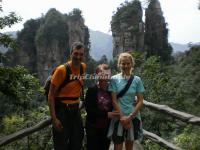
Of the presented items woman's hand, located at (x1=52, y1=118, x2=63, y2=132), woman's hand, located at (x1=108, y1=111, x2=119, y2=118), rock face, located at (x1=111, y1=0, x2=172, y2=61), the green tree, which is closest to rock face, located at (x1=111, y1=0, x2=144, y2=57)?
rock face, located at (x1=111, y1=0, x2=172, y2=61)

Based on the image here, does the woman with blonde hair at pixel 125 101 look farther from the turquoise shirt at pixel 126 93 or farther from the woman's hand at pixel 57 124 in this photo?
the woman's hand at pixel 57 124

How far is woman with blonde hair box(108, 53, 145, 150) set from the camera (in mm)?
3717

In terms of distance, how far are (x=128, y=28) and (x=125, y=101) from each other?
39169mm

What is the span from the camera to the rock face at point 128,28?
42.0m

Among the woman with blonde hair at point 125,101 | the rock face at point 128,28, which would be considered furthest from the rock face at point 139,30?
the woman with blonde hair at point 125,101

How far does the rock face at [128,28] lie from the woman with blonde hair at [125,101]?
1515 inches

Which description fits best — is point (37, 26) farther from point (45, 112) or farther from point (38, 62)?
point (45, 112)

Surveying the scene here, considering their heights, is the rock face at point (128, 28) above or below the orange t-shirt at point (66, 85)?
above

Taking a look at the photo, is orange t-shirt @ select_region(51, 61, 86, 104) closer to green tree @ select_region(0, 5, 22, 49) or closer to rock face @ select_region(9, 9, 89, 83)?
green tree @ select_region(0, 5, 22, 49)

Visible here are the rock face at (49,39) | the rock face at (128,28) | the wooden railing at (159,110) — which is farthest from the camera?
the rock face at (49,39)

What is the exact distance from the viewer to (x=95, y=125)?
377 cm

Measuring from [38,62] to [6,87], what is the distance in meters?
47.9

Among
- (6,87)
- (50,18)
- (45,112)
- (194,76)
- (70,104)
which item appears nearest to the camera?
(70,104)

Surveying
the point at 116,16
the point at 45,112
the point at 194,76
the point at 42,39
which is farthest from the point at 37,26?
the point at 45,112
